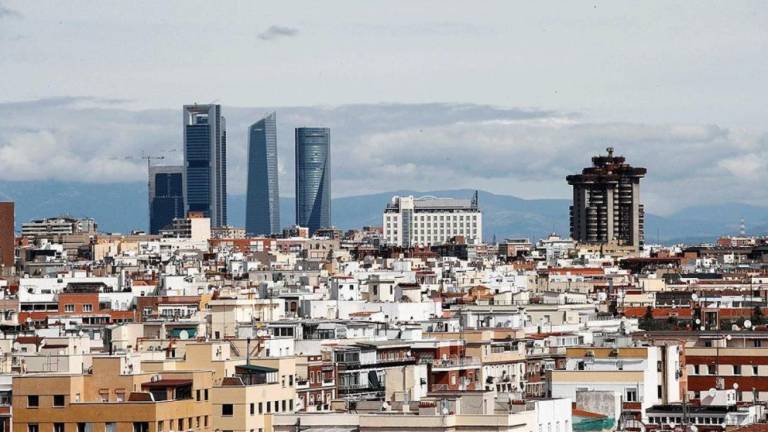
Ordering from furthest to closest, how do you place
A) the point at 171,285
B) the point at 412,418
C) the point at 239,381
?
the point at 171,285 → the point at 239,381 → the point at 412,418

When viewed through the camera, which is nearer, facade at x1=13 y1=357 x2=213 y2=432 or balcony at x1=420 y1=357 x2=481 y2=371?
facade at x1=13 y1=357 x2=213 y2=432

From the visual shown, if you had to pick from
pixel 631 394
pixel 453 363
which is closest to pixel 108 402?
pixel 631 394

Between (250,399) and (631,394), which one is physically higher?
(250,399)

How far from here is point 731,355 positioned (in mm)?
91625

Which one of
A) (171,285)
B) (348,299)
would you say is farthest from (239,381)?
(171,285)

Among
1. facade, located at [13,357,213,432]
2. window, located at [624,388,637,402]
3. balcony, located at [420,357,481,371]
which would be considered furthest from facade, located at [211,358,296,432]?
balcony, located at [420,357,481,371]

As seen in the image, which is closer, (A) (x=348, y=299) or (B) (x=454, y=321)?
(B) (x=454, y=321)

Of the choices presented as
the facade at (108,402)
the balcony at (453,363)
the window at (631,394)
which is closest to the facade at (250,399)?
the facade at (108,402)

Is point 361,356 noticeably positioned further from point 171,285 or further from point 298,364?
point 171,285

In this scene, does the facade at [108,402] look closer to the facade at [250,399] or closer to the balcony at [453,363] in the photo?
the facade at [250,399]

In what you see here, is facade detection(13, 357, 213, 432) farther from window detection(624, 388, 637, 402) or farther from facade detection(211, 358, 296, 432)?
window detection(624, 388, 637, 402)

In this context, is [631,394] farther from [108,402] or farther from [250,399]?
[108,402]

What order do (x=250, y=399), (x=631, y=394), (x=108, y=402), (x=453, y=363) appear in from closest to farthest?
(x=108, y=402) → (x=250, y=399) → (x=631, y=394) → (x=453, y=363)

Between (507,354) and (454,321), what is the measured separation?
19731 mm
